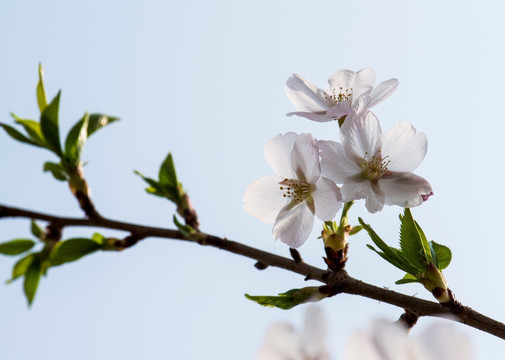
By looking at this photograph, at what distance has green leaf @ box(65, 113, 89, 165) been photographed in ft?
3.00

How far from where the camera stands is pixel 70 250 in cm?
89

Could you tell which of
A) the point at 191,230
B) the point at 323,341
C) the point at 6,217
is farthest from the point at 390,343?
the point at 6,217

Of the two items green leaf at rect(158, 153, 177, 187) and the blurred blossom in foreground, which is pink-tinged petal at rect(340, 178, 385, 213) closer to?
green leaf at rect(158, 153, 177, 187)

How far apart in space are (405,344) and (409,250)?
517 mm

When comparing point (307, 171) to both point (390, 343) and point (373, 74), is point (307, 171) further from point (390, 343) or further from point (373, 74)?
point (390, 343)

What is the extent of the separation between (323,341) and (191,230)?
0.43m

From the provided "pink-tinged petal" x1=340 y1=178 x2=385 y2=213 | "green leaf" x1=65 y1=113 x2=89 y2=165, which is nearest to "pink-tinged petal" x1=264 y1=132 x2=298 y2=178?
"pink-tinged petal" x1=340 y1=178 x2=385 y2=213

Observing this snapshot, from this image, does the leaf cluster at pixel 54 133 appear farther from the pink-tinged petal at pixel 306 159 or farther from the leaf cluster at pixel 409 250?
the leaf cluster at pixel 409 250

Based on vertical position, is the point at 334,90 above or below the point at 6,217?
above

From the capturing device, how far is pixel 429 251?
0.93 m

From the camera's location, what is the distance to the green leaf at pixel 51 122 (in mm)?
908

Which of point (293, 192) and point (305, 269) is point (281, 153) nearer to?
point (293, 192)

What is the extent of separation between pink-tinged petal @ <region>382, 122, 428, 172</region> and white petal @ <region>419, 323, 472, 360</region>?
634mm

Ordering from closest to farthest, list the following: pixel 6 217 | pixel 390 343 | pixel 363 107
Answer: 1. pixel 390 343
2. pixel 6 217
3. pixel 363 107
